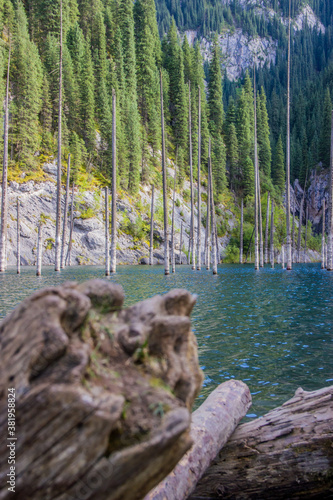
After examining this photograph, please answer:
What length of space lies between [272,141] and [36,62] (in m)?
74.7

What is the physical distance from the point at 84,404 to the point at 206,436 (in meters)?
1.80

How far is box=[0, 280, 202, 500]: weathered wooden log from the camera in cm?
162

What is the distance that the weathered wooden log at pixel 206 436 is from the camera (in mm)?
2697

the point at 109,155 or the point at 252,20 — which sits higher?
the point at 252,20

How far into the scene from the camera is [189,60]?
80.0m

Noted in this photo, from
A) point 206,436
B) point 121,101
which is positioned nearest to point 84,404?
point 206,436

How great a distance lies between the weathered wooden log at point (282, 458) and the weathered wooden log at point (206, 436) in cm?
19

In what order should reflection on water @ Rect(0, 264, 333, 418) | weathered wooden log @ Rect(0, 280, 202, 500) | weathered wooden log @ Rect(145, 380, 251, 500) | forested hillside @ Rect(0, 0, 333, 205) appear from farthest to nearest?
forested hillside @ Rect(0, 0, 333, 205)
reflection on water @ Rect(0, 264, 333, 418)
weathered wooden log @ Rect(145, 380, 251, 500)
weathered wooden log @ Rect(0, 280, 202, 500)

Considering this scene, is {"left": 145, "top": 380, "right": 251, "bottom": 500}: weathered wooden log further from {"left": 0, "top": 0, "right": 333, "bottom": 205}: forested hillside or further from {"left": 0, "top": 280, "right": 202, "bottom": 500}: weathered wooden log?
{"left": 0, "top": 0, "right": 333, "bottom": 205}: forested hillside

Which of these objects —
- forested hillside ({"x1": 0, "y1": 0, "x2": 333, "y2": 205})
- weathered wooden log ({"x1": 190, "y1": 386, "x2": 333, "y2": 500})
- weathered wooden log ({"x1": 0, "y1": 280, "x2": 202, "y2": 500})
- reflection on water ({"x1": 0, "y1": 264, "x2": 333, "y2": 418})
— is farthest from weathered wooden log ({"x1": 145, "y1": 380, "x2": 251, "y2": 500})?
forested hillside ({"x1": 0, "y1": 0, "x2": 333, "y2": 205})

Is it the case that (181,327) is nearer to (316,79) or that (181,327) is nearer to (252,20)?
(316,79)

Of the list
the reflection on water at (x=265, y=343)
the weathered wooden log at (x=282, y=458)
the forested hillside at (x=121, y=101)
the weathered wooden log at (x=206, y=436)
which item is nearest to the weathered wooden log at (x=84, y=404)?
the weathered wooden log at (x=206, y=436)

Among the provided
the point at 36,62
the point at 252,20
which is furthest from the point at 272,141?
the point at 252,20

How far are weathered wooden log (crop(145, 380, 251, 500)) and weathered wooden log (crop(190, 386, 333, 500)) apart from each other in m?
0.19
